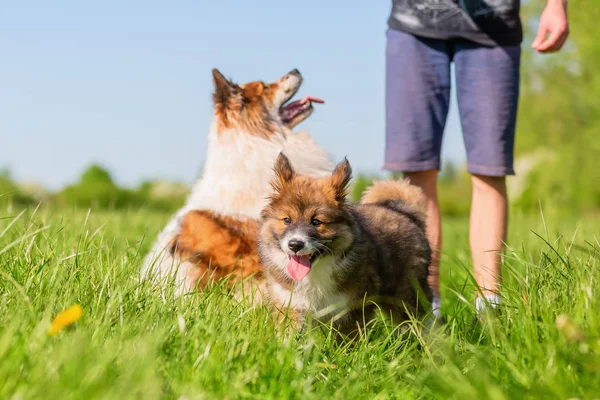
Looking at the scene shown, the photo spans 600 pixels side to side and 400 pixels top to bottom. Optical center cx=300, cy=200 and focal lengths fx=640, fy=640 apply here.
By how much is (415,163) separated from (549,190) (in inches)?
741

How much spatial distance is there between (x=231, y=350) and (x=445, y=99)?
109 inches

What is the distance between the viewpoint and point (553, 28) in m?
4.02

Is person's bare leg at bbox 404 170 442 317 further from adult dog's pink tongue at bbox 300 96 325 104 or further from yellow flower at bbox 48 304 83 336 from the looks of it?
yellow flower at bbox 48 304 83 336

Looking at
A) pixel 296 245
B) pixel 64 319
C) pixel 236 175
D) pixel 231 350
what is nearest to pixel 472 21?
pixel 236 175

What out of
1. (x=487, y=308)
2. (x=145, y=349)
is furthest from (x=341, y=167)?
(x=145, y=349)

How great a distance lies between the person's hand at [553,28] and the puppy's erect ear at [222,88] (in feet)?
6.76

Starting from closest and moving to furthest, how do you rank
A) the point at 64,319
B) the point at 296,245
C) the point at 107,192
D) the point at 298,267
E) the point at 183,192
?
1. the point at 64,319
2. the point at 296,245
3. the point at 298,267
4. the point at 107,192
5. the point at 183,192

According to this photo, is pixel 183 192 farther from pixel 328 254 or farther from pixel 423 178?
pixel 328 254

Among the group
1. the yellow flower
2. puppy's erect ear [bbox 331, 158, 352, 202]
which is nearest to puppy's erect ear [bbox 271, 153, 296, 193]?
→ puppy's erect ear [bbox 331, 158, 352, 202]

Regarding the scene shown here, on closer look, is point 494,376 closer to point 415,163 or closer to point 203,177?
point 415,163

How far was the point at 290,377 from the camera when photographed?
234 centimetres

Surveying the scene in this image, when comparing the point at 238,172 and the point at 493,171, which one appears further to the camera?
the point at 238,172

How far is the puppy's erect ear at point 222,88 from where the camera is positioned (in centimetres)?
459

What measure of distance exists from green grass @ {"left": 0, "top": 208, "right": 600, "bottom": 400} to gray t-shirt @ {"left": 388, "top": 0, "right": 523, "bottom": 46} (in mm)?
1766
